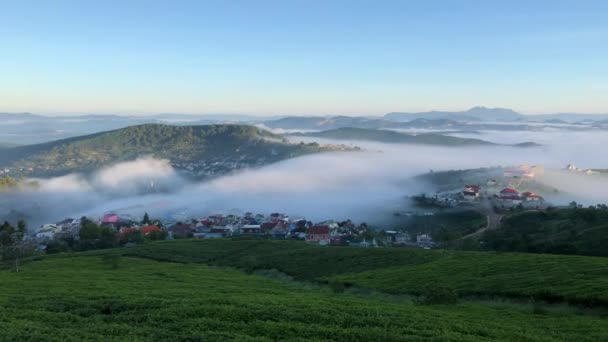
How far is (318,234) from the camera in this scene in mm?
97375

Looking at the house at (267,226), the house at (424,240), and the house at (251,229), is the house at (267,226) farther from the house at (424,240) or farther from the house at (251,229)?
the house at (424,240)

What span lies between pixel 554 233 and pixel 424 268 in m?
41.1

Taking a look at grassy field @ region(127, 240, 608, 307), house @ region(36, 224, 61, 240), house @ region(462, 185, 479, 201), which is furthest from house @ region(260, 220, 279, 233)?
house @ region(462, 185, 479, 201)

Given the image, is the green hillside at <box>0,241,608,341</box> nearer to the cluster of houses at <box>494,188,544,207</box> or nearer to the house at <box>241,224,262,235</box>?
the house at <box>241,224,262,235</box>

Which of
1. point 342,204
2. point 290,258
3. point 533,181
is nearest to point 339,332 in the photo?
point 290,258

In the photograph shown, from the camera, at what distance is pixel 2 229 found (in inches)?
2333

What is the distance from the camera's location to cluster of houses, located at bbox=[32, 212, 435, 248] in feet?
299

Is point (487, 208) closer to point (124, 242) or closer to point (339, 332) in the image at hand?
point (124, 242)

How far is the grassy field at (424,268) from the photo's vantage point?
28.3 metres

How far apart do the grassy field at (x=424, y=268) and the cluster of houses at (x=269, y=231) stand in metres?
23.0

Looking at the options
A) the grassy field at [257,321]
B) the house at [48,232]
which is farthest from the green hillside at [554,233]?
the house at [48,232]

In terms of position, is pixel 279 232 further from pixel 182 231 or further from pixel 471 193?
pixel 471 193

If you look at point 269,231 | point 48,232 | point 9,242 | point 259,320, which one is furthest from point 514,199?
point 48,232

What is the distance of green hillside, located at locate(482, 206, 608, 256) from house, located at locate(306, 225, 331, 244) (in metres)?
31.0
